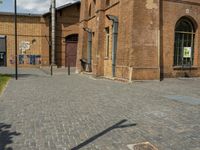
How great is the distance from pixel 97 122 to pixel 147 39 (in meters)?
10.2

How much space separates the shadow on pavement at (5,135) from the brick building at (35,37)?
28894 mm

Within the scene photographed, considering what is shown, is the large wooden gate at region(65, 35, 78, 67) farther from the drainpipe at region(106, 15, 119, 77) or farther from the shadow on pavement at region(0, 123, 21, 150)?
the shadow on pavement at region(0, 123, 21, 150)

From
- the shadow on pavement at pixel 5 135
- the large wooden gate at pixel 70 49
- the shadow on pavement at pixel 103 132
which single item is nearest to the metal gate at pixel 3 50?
the large wooden gate at pixel 70 49

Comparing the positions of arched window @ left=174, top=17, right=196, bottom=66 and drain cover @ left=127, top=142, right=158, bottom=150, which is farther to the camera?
arched window @ left=174, top=17, right=196, bottom=66

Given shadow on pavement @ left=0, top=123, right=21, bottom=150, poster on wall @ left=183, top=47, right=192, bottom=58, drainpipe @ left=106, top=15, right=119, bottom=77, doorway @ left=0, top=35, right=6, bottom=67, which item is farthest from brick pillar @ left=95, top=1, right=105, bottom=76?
doorway @ left=0, top=35, right=6, bottom=67

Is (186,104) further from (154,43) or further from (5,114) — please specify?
(154,43)

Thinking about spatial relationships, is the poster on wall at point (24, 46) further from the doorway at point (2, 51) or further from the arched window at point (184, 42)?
the arched window at point (184, 42)

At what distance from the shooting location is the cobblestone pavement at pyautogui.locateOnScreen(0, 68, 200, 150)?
555cm

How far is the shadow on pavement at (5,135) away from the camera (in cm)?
534

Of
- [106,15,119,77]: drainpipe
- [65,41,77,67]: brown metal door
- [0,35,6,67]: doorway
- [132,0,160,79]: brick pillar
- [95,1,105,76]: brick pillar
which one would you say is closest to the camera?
[132,0,160,79]: brick pillar

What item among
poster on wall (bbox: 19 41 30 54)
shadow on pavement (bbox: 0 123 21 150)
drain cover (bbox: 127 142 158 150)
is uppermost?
poster on wall (bbox: 19 41 30 54)

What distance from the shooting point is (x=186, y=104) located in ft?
31.7

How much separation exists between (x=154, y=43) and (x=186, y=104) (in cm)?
749

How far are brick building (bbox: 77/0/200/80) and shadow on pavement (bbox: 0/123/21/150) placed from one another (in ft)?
34.1
